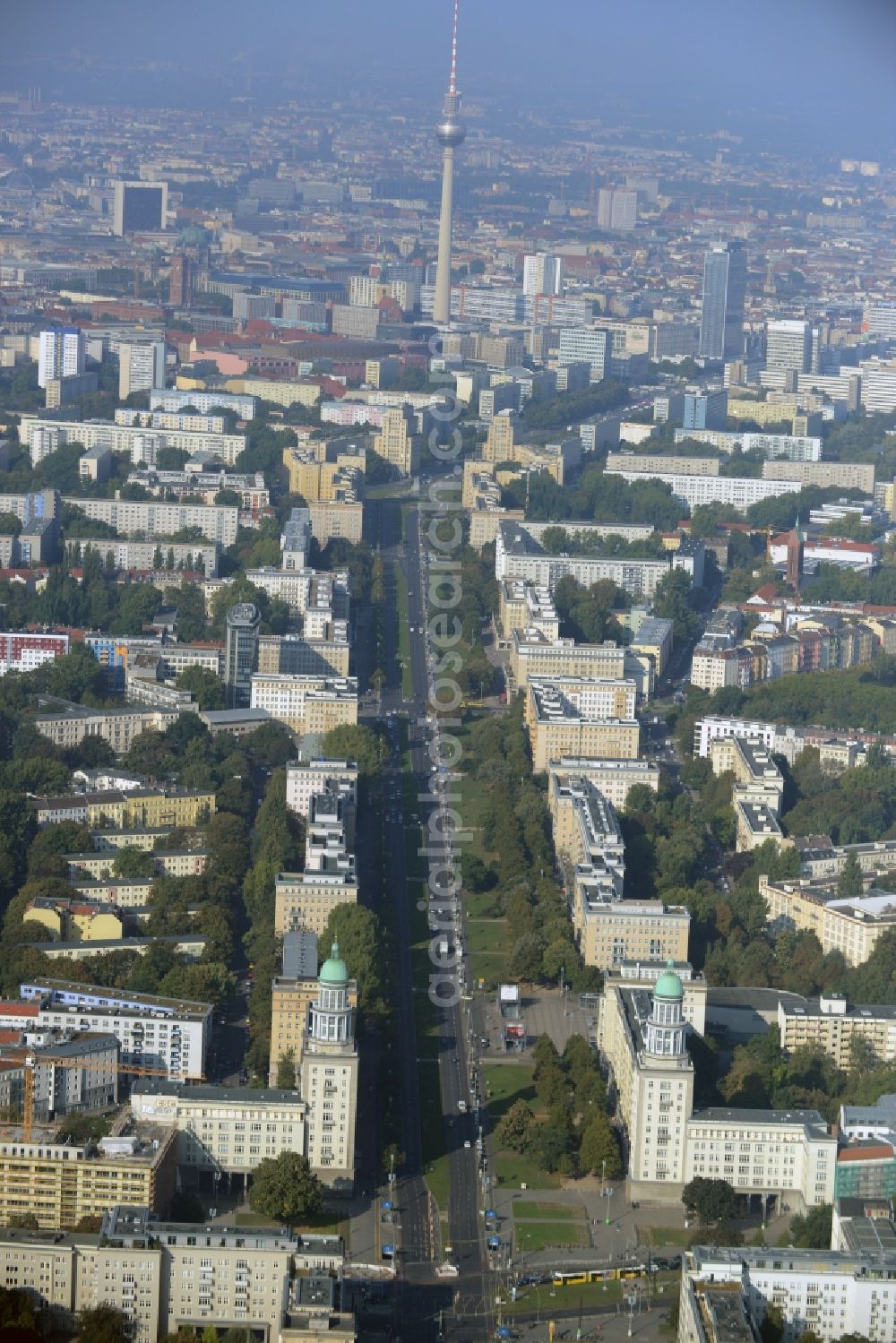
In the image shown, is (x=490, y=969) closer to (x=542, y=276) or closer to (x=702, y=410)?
(x=702, y=410)

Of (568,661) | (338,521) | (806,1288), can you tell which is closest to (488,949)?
(806,1288)

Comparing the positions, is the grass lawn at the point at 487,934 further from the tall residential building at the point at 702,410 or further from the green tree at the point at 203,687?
the tall residential building at the point at 702,410

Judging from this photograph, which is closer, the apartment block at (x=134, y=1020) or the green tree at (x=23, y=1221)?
the green tree at (x=23, y=1221)

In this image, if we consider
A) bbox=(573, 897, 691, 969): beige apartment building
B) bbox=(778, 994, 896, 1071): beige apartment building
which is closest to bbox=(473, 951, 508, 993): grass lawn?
bbox=(573, 897, 691, 969): beige apartment building

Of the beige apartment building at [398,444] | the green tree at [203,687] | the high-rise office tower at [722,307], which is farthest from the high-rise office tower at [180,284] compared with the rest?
the green tree at [203,687]

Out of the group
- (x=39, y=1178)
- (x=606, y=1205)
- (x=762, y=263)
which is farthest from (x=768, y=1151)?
(x=762, y=263)

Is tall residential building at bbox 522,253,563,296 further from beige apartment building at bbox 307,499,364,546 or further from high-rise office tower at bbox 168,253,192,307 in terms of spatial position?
beige apartment building at bbox 307,499,364,546
